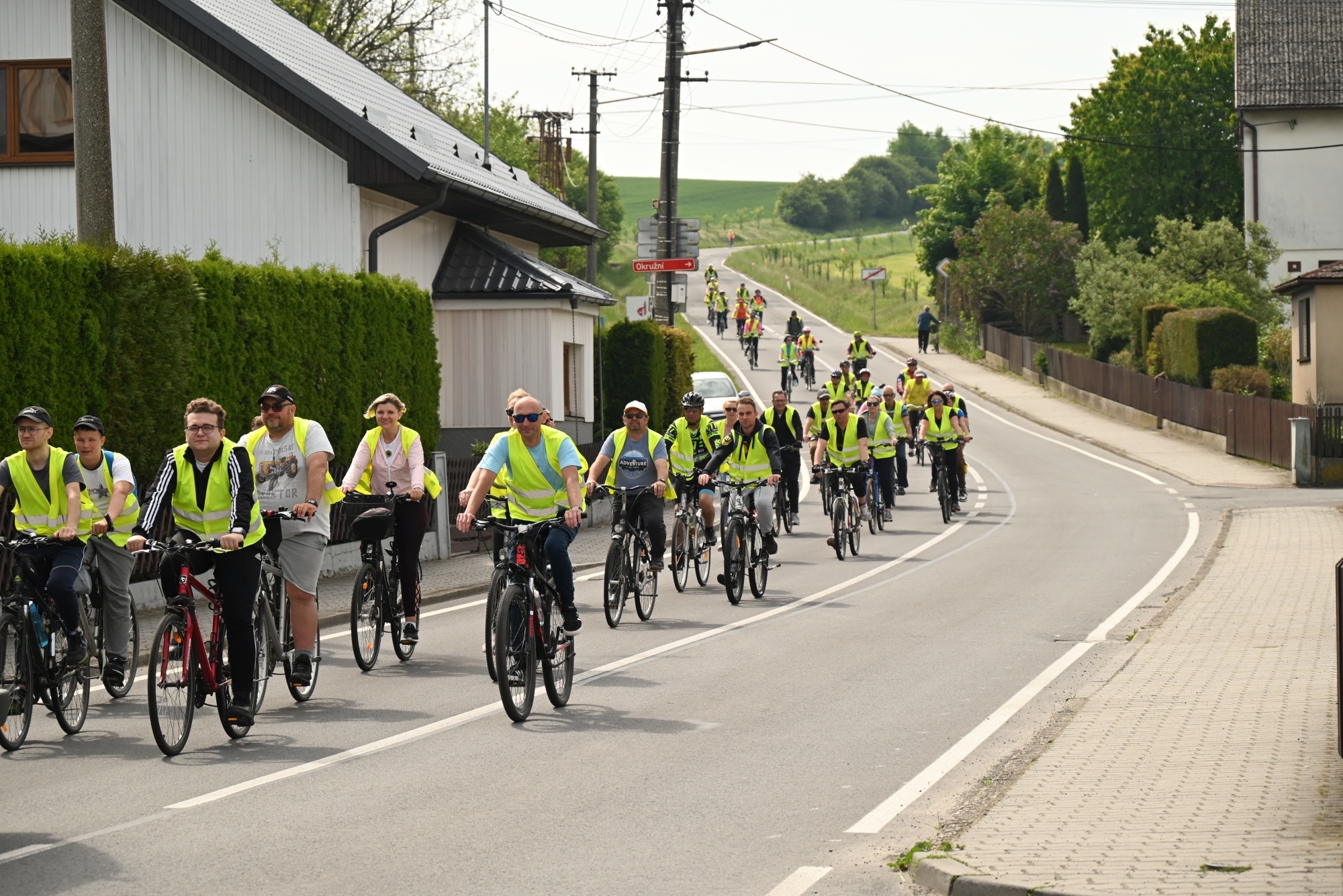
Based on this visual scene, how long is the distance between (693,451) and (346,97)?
11.6m

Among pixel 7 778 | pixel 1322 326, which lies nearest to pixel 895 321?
pixel 1322 326

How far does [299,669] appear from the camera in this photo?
10266 mm

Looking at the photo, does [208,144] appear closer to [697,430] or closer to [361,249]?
[361,249]

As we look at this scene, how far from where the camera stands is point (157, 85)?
916 inches

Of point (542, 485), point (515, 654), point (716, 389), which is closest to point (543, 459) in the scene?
point (542, 485)

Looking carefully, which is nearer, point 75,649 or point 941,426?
point 75,649

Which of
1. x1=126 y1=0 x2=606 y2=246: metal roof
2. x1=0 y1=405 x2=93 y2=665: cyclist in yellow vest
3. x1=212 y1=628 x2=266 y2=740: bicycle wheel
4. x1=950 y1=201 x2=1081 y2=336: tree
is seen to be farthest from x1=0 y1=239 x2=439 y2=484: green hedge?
x1=950 y1=201 x2=1081 y2=336: tree

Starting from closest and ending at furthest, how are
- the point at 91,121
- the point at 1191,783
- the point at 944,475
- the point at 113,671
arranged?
the point at 1191,783 < the point at 113,671 < the point at 91,121 < the point at 944,475

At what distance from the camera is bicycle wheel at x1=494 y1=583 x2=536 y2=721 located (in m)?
9.27

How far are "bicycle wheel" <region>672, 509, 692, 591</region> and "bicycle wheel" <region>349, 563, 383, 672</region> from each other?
4.84 meters

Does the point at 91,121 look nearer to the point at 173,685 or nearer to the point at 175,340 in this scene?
the point at 175,340

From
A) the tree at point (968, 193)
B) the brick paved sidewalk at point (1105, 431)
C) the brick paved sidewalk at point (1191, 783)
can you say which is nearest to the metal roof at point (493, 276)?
the brick paved sidewalk at point (1105, 431)

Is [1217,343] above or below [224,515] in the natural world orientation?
above

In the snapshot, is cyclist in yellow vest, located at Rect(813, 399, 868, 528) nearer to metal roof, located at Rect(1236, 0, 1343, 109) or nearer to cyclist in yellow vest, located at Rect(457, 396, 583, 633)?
→ cyclist in yellow vest, located at Rect(457, 396, 583, 633)
